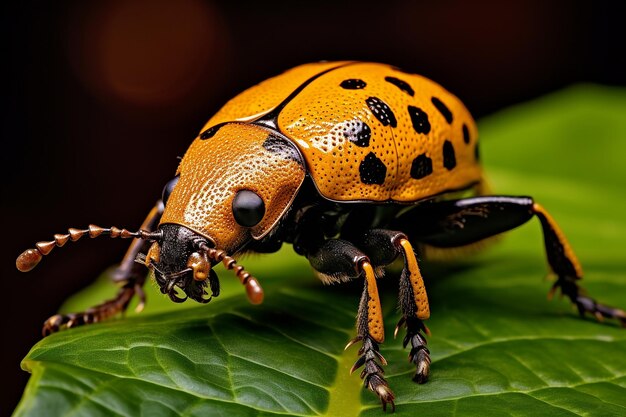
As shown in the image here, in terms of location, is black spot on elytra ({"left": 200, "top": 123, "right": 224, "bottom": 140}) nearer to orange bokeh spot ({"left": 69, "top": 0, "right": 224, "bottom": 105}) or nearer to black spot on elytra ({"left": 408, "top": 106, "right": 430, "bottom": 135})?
black spot on elytra ({"left": 408, "top": 106, "right": 430, "bottom": 135})

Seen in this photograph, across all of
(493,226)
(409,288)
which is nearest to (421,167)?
(493,226)

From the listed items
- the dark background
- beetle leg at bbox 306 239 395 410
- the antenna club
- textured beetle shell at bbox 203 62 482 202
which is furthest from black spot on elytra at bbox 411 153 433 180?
the dark background

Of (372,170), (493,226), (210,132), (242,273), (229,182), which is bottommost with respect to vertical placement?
(493,226)

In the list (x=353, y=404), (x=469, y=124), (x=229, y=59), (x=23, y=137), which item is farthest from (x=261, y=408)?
(x=229, y=59)

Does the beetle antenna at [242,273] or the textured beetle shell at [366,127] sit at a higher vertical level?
the textured beetle shell at [366,127]

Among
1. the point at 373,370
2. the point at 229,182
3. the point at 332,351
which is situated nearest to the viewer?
the point at 373,370

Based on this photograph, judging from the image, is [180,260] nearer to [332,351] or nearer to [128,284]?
[332,351]

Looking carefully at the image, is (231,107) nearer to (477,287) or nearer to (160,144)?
(477,287)

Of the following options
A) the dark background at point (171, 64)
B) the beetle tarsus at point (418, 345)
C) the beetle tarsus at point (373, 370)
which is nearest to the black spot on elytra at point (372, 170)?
the beetle tarsus at point (418, 345)

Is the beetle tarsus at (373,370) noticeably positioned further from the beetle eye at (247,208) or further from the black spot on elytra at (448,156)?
the black spot on elytra at (448,156)
